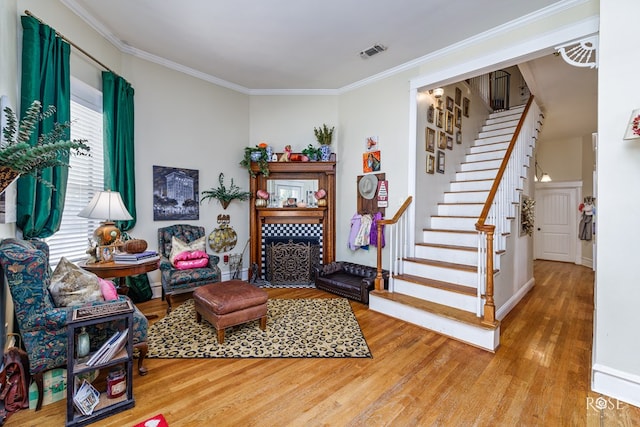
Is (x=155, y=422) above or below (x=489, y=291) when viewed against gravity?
below

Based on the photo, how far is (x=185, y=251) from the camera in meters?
3.73

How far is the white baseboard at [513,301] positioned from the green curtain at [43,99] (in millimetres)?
4571

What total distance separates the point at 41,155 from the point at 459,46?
4.12m

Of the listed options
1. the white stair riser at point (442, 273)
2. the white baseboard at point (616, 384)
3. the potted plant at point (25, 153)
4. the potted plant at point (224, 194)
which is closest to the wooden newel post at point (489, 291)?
the white stair riser at point (442, 273)

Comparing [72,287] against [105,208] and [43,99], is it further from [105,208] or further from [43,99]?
[43,99]

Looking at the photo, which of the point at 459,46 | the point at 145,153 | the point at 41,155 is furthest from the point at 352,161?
the point at 41,155

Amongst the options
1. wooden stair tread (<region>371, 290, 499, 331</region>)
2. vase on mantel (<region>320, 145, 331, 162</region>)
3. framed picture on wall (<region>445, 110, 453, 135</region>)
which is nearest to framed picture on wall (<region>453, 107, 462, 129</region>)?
framed picture on wall (<region>445, 110, 453, 135</region>)

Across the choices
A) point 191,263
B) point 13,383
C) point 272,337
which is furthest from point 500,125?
point 13,383

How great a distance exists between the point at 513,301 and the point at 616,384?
1858 millimetres

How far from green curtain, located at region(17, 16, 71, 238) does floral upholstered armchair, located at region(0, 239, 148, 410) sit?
1.83 feet

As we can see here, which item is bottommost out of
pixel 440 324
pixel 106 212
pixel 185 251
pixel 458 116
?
pixel 440 324

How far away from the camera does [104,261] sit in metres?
2.69

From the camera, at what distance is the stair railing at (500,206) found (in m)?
2.74

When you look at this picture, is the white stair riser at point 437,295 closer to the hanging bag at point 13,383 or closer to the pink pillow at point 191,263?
the pink pillow at point 191,263
